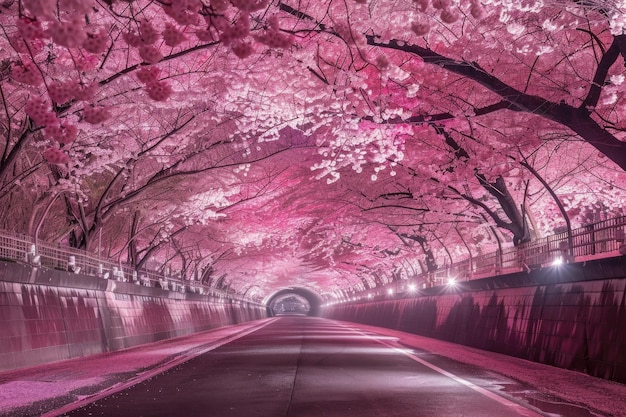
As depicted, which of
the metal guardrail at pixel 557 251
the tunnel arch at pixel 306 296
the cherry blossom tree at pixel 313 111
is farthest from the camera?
the tunnel arch at pixel 306 296

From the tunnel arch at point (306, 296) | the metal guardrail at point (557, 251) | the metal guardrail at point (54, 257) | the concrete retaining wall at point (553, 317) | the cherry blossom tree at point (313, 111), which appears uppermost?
the cherry blossom tree at point (313, 111)

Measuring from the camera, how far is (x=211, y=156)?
2809 cm

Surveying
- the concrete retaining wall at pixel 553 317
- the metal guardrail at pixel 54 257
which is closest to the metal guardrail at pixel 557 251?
the concrete retaining wall at pixel 553 317

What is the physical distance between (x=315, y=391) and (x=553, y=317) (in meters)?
8.36

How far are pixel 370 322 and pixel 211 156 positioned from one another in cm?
3659

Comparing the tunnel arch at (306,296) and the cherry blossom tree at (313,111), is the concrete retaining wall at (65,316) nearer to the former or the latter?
the cherry blossom tree at (313,111)

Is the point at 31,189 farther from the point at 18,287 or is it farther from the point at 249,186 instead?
the point at 249,186

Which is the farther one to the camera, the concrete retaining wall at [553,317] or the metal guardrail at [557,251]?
the metal guardrail at [557,251]

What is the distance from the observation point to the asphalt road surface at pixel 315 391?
26.8ft

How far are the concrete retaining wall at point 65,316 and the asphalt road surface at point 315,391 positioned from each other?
364 cm

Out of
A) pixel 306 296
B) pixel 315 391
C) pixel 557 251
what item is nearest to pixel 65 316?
pixel 315 391

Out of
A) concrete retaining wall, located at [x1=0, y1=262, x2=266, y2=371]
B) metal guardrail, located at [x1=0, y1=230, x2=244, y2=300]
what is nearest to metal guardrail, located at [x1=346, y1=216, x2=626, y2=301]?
concrete retaining wall, located at [x1=0, y1=262, x2=266, y2=371]

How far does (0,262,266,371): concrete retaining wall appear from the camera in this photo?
49.9 ft

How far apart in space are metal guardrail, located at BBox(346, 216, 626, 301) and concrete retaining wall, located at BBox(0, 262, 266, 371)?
12.0 m
